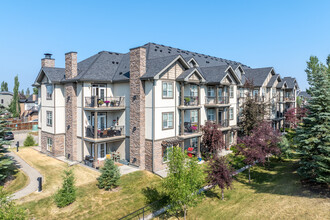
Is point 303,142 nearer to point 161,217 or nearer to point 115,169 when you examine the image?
point 161,217

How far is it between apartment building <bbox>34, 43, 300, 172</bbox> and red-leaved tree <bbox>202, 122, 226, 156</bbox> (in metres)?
0.78

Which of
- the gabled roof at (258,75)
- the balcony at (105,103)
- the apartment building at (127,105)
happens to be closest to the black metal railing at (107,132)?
the apartment building at (127,105)

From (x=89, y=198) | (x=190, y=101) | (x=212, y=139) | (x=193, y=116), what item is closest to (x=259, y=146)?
(x=212, y=139)

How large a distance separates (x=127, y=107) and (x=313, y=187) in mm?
18858

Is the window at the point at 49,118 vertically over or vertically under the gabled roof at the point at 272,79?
under

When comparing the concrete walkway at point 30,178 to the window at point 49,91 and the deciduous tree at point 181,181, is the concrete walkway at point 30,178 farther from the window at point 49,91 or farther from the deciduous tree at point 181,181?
the deciduous tree at point 181,181

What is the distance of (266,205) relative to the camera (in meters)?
16.1

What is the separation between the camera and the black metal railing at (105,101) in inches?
937

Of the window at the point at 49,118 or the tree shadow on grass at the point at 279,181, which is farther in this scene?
the window at the point at 49,118

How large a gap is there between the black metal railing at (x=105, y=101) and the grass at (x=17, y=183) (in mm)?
9010

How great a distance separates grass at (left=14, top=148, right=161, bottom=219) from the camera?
15.4 m

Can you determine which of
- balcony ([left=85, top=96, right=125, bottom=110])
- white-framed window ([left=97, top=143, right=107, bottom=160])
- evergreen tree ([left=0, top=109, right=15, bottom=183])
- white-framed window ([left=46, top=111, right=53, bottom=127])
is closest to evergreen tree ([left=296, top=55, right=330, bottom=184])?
balcony ([left=85, top=96, right=125, bottom=110])

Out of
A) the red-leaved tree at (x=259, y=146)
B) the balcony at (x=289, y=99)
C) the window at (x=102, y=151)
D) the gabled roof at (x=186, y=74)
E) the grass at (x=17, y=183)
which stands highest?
the gabled roof at (x=186, y=74)

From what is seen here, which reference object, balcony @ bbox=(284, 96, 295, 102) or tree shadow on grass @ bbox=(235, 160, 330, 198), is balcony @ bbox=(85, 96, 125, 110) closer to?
tree shadow on grass @ bbox=(235, 160, 330, 198)
